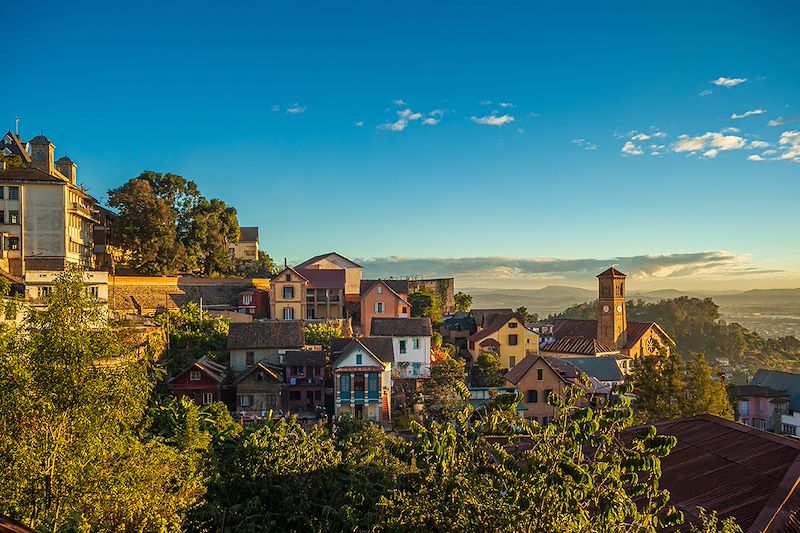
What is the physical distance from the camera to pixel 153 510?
9844 millimetres

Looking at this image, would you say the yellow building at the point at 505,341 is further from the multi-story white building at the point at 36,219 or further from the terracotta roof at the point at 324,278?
the multi-story white building at the point at 36,219

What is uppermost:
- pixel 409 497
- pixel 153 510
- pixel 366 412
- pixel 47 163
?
pixel 47 163

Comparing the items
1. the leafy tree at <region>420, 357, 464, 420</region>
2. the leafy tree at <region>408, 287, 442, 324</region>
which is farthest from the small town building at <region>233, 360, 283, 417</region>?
the leafy tree at <region>408, 287, 442, 324</region>

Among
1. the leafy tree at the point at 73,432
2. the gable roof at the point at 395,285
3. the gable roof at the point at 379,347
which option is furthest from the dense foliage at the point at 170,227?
the leafy tree at the point at 73,432

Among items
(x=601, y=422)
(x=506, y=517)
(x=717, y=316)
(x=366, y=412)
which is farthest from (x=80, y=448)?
(x=717, y=316)

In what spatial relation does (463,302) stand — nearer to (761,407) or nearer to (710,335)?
(761,407)

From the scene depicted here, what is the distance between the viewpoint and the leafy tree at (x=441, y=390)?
28375 mm

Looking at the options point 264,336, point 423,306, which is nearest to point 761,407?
point 423,306

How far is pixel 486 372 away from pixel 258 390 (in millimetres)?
13796

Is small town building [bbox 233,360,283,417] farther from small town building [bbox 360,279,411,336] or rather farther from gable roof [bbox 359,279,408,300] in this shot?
gable roof [bbox 359,279,408,300]

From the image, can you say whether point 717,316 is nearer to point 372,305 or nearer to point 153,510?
point 372,305

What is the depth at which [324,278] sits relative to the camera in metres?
42.2

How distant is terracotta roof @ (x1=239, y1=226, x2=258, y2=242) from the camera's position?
59500mm

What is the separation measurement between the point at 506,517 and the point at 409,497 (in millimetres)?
1999
